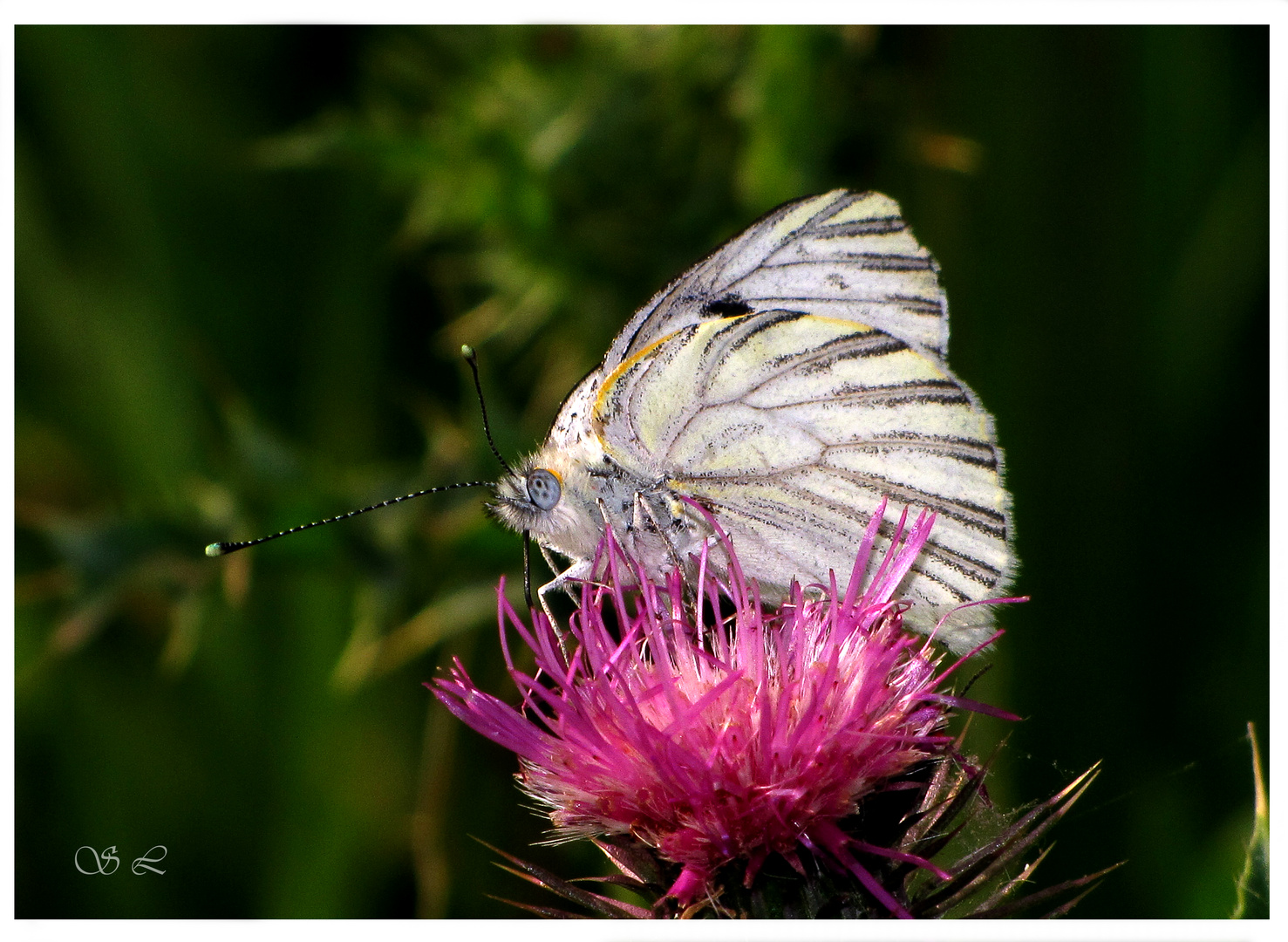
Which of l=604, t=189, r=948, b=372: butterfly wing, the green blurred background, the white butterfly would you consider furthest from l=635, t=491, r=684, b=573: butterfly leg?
the green blurred background

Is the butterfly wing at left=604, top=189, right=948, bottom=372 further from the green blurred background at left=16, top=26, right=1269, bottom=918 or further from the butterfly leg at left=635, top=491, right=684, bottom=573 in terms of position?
the green blurred background at left=16, top=26, right=1269, bottom=918

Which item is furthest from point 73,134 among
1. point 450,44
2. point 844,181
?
point 844,181

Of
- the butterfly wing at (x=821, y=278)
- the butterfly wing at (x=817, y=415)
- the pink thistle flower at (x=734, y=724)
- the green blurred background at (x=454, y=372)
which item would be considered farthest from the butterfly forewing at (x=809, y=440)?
the green blurred background at (x=454, y=372)

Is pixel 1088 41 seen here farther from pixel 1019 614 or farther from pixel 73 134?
pixel 73 134

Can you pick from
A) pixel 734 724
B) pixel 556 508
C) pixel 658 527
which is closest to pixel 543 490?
pixel 556 508

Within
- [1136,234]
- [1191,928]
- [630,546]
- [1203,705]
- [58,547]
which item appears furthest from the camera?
[1136,234]

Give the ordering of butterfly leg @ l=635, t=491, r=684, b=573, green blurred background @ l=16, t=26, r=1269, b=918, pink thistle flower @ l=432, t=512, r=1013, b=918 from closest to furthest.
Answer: pink thistle flower @ l=432, t=512, r=1013, b=918, butterfly leg @ l=635, t=491, r=684, b=573, green blurred background @ l=16, t=26, r=1269, b=918
